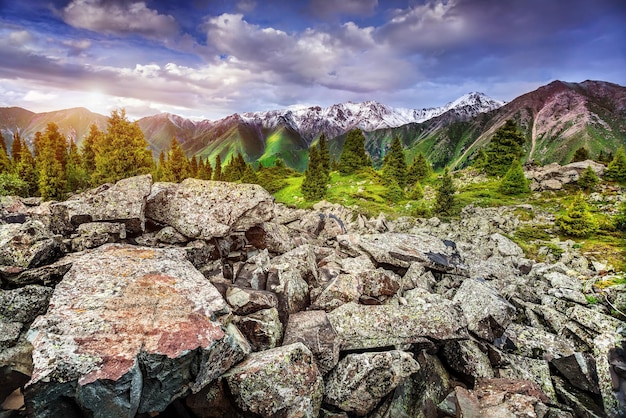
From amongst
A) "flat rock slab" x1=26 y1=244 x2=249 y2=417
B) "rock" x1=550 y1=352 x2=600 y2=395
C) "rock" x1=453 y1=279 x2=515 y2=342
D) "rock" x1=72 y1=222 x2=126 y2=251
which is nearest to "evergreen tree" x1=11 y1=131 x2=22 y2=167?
"rock" x1=72 y1=222 x2=126 y2=251

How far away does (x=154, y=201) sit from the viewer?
41.3 feet

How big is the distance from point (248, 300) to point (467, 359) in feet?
23.6

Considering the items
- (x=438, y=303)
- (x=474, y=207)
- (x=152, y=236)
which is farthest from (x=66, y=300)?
(x=474, y=207)

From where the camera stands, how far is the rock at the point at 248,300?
9422mm

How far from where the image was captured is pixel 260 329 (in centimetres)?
894

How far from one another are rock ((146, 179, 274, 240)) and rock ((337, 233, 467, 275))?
4932 mm

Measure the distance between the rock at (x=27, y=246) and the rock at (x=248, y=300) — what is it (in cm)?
551

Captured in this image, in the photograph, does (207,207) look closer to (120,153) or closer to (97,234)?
(97,234)

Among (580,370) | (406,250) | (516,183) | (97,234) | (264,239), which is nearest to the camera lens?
(580,370)

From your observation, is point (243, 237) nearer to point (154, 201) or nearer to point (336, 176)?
point (154, 201)

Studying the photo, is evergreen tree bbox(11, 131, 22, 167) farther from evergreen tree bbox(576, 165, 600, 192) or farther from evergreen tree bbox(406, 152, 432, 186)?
evergreen tree bbox(576, 165, 600, 192)

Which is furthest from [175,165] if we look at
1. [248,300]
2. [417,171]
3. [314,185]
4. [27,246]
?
[248,300]

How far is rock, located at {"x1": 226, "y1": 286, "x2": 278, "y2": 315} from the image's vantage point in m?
9.42

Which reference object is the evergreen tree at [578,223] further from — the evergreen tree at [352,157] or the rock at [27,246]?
the evergreen tree at [352,157]
